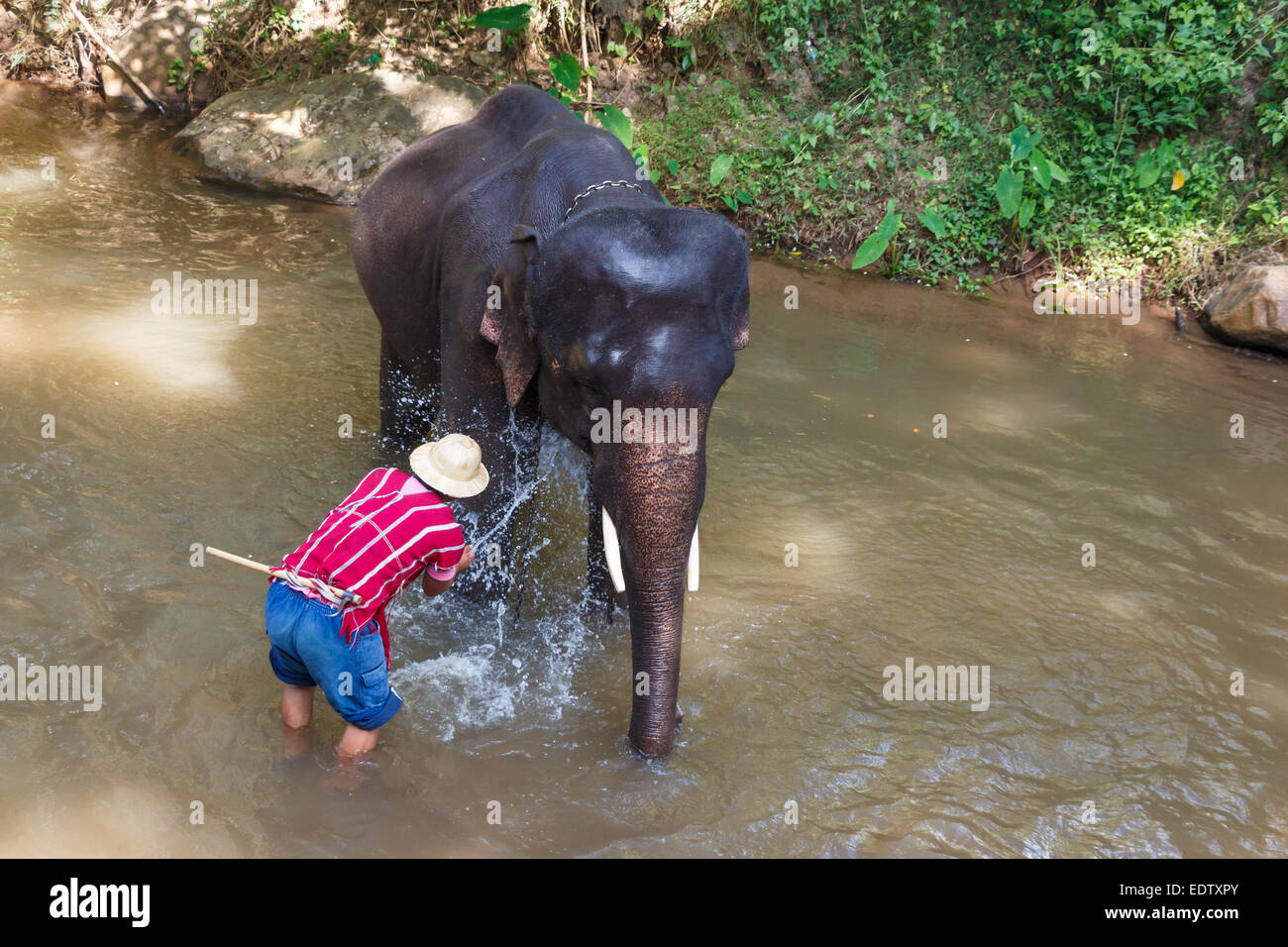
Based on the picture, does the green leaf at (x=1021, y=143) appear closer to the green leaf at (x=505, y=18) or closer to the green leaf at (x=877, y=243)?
the green leaf at (x=877, y=243)

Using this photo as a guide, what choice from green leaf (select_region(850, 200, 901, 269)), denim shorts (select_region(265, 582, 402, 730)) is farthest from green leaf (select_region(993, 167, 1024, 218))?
denim shorts (select_region(265, 582, 402, 730))

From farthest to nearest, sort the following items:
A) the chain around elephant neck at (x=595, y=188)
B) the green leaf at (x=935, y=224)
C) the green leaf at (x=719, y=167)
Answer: the green leaf at (x=719, y=167), the green leaf at (x=935, y=224), the chain around elephant neck at (x=595, y=188)

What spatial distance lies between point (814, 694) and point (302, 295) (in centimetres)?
503

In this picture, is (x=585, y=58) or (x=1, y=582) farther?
(x=585, y=58)

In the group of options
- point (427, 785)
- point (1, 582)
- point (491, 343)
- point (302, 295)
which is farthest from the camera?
point (302, 295)

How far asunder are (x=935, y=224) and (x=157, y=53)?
858 centimetres

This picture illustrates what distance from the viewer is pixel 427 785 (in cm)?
338

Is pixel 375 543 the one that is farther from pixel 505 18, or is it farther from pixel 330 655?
pixel 505 18

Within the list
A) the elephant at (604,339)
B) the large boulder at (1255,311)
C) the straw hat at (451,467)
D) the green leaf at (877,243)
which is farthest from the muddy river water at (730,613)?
the green leaf at (877,243)

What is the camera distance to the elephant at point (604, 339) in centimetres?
308

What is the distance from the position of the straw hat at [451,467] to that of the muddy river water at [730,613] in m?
0.94
